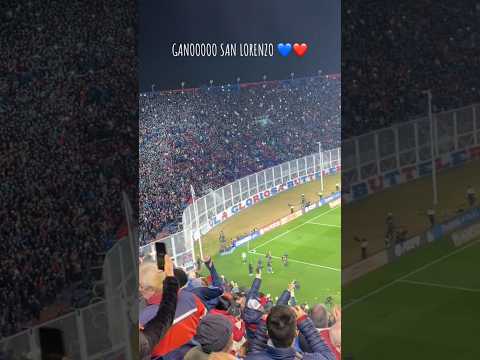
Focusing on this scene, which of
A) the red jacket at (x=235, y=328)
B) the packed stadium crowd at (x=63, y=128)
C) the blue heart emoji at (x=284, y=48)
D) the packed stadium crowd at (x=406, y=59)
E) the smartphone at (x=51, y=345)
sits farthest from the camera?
the packed stadium crowd at (x=63, y=128)

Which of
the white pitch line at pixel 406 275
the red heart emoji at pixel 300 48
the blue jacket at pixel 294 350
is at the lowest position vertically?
the blue jacket at pixel 294 350

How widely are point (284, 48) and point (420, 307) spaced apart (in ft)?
5.33

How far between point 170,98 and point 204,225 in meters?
0.66

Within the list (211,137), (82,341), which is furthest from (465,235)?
(82,341)

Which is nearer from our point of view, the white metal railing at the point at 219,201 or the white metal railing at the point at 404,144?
the white metal railing at the point at 219,201

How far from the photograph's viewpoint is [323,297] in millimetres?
3285

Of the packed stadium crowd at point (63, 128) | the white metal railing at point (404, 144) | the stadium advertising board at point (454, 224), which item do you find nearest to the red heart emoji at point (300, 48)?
the white metal railing at point (404, 144)

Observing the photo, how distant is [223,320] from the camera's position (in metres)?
3.42

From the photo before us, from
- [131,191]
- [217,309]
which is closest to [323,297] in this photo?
[217,309]

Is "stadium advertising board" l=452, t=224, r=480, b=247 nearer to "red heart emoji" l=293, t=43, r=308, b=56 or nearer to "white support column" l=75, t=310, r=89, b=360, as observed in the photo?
"red heart emoji" l=293, t=43, r=308, b=56

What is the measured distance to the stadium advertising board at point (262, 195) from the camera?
3.34 meters

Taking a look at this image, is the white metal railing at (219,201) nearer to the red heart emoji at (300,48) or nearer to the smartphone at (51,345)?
the red heart emoji at (300,48)

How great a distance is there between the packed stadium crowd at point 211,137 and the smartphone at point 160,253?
0.23ft

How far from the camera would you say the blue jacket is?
3.13m
